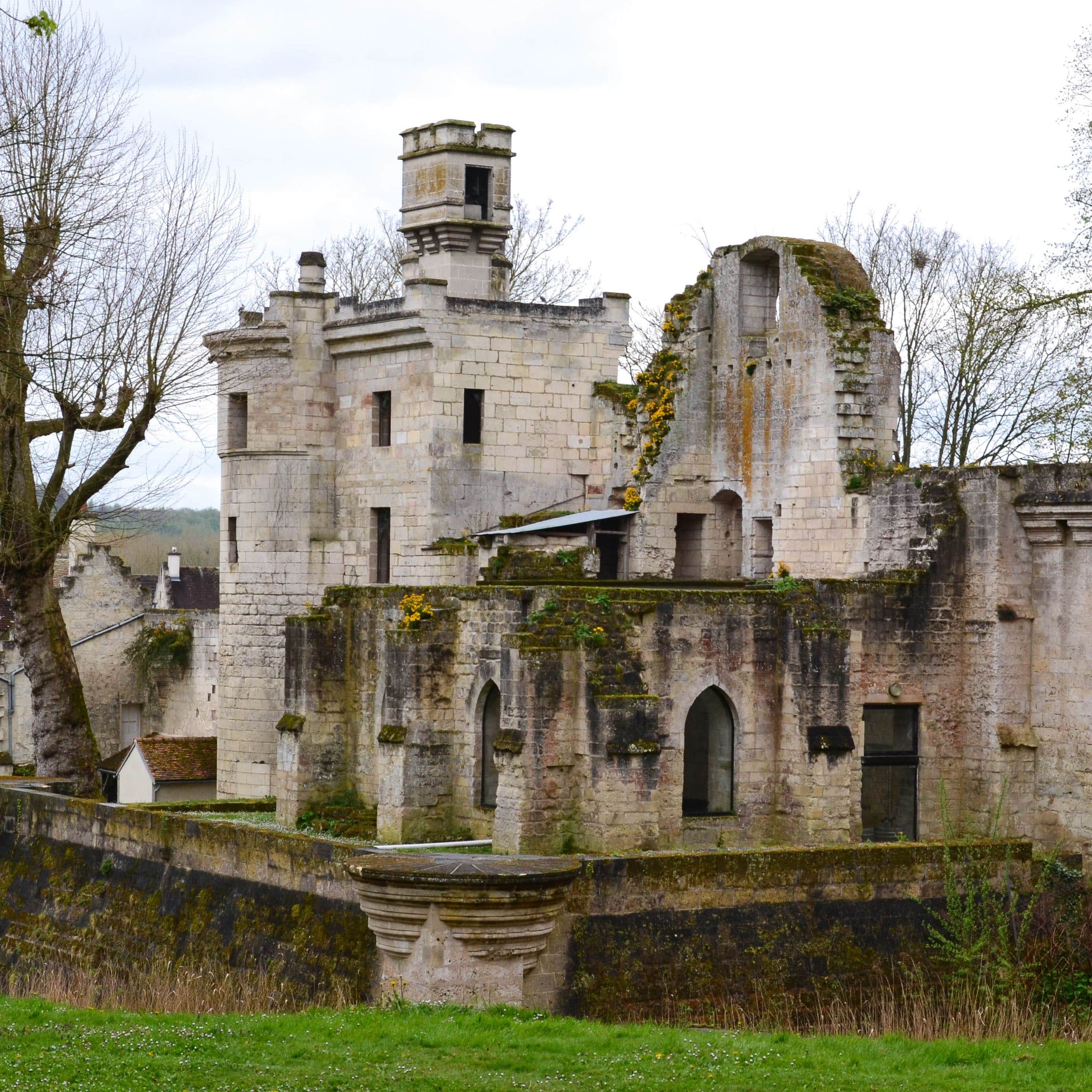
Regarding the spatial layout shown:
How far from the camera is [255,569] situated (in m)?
36.6

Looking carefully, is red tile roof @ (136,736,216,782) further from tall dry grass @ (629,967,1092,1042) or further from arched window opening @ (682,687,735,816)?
tall dry grass @ (629,967,1092,1042)

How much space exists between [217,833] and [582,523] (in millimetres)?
7689

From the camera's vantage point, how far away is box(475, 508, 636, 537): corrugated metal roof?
106 feet

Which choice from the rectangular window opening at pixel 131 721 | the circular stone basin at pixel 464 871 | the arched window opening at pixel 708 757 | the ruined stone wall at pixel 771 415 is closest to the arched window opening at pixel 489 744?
the arched window opening at pixel 708 757

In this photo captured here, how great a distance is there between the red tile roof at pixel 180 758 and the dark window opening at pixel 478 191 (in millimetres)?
11581

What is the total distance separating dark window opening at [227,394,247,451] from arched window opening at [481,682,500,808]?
1087 cm

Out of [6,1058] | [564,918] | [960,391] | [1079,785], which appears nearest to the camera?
[6,1058]

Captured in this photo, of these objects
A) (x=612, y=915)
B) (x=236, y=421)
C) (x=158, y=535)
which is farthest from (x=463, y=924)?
(x=158, y=535)

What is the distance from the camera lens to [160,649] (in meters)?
45.4

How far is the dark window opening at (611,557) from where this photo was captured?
33031mm

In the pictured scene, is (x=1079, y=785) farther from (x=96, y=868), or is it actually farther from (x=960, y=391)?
(x=960, y=391)

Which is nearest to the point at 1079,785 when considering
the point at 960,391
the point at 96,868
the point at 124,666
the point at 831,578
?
the point at 831,578

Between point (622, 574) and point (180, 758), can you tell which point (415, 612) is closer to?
point (622, 574)

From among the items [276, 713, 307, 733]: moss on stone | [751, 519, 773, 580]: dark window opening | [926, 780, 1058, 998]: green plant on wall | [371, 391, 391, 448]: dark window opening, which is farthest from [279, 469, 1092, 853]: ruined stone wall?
[371, 391, 391, 448]: dark window opening
